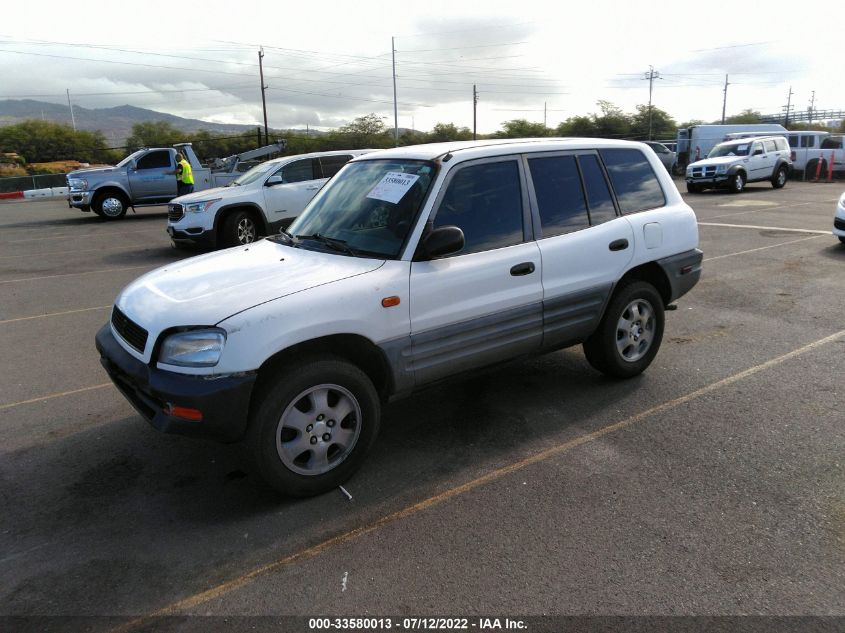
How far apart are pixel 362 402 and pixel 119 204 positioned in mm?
18155

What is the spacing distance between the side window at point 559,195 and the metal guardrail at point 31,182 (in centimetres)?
3674

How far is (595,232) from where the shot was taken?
4625mm

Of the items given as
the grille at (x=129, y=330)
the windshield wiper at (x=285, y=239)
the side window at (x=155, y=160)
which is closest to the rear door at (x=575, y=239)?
the windshield wiper at (x=285, y=239)

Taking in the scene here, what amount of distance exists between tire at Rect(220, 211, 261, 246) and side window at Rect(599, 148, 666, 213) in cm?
832

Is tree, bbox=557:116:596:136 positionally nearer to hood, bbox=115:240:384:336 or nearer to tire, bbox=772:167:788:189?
tire, bbox=772:167:788:189

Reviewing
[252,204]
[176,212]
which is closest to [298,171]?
[252,204]

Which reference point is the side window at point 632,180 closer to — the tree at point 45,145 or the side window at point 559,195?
the side window at point 559,195

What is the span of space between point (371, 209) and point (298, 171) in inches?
344

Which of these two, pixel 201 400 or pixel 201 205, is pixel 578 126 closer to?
pixel 201 205

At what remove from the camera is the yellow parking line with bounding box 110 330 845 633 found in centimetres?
276

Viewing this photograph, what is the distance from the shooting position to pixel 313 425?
3451mm

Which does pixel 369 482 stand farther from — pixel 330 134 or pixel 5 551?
pixel 330 134

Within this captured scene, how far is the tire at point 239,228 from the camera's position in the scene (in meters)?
11.8

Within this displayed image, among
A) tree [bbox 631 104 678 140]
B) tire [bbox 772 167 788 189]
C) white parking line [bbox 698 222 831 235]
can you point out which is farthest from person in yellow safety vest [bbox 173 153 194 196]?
tree [bbox 631 104 678 140]
